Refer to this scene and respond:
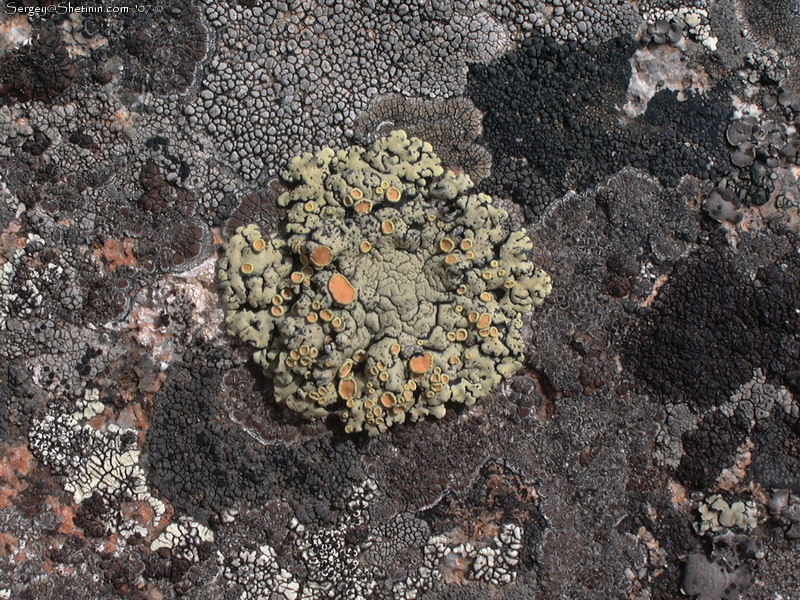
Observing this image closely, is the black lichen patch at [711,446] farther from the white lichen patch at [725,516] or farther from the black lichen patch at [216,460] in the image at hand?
the black lichen patch at [216,460]

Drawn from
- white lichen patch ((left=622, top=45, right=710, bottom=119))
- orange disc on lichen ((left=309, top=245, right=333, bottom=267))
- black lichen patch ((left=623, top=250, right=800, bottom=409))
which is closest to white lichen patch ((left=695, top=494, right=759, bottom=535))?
black lichen patch ((left=623, top=250, right=800, bottom=409))

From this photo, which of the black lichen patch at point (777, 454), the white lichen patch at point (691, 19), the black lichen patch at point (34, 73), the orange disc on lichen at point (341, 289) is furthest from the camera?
the white lichen patch at point (691, 19)

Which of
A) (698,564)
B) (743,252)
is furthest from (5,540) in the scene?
(743,252)

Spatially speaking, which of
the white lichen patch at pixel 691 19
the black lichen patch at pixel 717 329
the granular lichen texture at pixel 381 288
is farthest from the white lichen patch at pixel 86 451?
the white lichen patch at pixel 691 19

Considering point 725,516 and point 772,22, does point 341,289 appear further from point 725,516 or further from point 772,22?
point 772,22

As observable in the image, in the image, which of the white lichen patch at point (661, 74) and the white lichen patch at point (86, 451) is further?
the white lichen patch at point (661, 74)

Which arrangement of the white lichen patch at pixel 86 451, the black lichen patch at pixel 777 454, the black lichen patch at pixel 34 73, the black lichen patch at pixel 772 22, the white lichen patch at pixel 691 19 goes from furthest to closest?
the black lichen patch at pixel 772 22
the white lichen patch at pixel 691 19
the black lichen patch at pixel 777 454
the white lichen patch at pixel 86 451
the black lichen patch at pixel 34 73

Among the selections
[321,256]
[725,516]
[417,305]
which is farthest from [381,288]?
[725,516]
